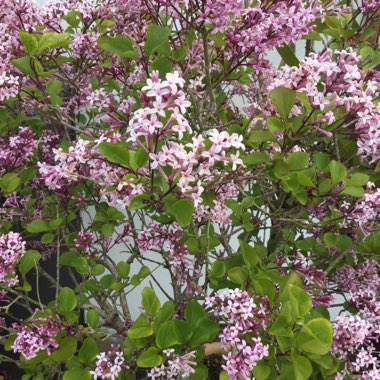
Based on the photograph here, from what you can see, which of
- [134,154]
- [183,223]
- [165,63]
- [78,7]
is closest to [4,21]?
[78,7]

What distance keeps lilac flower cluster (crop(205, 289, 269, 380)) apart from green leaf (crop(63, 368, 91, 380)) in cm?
34

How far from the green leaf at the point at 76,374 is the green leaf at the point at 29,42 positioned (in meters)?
0.68

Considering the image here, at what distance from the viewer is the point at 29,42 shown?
0.94 metres

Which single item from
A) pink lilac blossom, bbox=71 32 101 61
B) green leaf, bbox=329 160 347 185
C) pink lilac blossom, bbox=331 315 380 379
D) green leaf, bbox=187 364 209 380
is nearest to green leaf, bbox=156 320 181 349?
green leaf, bbox=187 364 209 380

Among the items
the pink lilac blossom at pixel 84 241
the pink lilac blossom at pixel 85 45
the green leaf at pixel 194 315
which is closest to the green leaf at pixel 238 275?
the green leaf at pixel 194 315

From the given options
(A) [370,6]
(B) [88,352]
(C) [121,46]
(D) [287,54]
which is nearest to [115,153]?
(C) [121,46]

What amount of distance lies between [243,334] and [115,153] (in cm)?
42

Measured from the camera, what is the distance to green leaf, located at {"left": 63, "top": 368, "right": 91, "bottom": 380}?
101 cm

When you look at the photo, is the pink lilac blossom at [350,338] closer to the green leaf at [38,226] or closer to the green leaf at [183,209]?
the green leaf at [183,209]

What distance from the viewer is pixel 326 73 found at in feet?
2.91

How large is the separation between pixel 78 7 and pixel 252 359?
0.96 metres

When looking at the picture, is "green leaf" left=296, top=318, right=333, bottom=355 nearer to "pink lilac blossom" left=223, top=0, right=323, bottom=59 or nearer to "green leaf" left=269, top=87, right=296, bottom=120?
"green leaf" left=269, top=87, right=296, bottom=120

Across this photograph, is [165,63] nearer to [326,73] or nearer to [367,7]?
[326,73]

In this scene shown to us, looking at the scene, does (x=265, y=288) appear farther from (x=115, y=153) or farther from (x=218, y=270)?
(x=115, y=153)
